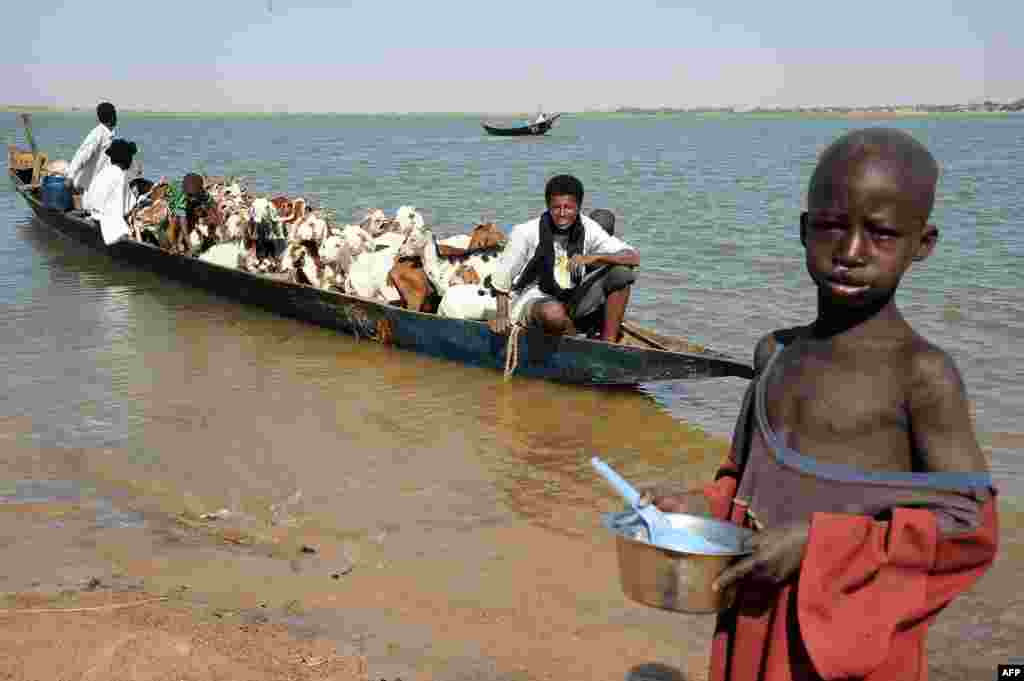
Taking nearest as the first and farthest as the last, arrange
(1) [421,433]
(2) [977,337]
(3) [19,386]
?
(1) [421,433]
(3) [19,386]
(2) [977,337]

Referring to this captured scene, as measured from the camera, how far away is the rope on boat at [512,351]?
6680mm

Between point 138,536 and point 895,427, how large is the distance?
3.58 metres

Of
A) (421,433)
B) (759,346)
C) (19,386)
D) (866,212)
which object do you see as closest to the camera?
(866,212)

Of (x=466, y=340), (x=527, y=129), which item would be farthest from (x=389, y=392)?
(x=527, y=129)

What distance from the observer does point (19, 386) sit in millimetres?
6922

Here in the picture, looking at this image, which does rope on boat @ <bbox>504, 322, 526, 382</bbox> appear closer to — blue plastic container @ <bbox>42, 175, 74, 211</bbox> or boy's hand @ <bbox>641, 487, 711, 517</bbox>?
boy's hand @ <bbox>641, 487, 711, 517</bbox>

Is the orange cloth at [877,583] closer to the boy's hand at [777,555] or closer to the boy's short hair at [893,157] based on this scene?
the boy's hand at [777,555]

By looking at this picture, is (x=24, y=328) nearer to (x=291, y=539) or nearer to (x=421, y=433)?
(x=421, y=433)

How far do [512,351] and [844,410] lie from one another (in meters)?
5.33

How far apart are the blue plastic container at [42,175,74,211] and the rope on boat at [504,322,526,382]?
9.79 meters

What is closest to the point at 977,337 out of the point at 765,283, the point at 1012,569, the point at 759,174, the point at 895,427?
the point at 765,283

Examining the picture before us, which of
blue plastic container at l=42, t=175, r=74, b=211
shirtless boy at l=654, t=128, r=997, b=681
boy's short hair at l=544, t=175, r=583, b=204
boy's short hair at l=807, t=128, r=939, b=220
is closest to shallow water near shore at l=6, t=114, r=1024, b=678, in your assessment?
blue plastic container at l=42, t=175, r=74, b=211

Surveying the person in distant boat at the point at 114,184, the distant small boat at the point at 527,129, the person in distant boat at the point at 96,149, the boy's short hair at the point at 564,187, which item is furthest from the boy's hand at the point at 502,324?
the distant small boat at the point at 527,129

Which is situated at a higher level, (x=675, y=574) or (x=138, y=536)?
(x=675, y=574)
